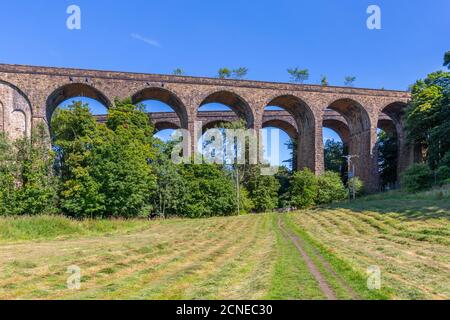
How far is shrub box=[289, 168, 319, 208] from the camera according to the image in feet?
124

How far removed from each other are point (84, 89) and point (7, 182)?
485 inches

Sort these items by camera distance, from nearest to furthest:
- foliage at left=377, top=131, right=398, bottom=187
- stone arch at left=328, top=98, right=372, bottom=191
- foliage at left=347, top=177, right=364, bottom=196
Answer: foliage at left=347, top=177, right=364, bottom=196
stone arch at left=328, top=98, right=372, bottom=191
foliage at left=377, top=131, right=398, bottom=187

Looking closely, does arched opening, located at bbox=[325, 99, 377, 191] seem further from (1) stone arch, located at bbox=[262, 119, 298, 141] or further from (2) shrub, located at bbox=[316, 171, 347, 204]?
(1) stone arch, located at bbox=[262, 119, 298, 141]

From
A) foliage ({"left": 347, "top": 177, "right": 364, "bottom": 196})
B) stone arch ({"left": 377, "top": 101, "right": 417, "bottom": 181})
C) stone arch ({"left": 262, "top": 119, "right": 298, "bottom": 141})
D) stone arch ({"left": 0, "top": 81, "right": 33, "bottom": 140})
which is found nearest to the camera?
stone arch ({"left": 0, "top": 81, "right": 33, "bottom": 140})

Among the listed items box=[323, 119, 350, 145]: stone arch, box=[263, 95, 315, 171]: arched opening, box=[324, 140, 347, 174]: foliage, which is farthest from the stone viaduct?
box=[324, 140, 347, 174]: foliage

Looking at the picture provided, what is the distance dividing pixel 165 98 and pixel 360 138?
74.0ft

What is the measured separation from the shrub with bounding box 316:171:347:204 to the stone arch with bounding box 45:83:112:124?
22007mm

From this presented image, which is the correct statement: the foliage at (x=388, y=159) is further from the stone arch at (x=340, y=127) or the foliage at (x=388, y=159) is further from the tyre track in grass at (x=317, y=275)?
the tyre track in grass at (x=317, y=275)

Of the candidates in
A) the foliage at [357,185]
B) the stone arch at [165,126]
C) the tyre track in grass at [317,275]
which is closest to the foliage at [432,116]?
the foliage at [357,185]

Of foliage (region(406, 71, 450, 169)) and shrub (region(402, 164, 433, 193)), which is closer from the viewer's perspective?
shrub (region(402, 164, 433, 193))

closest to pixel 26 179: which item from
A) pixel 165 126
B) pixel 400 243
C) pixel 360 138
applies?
pixel 165 126

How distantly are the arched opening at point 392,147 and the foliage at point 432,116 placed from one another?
125 inches

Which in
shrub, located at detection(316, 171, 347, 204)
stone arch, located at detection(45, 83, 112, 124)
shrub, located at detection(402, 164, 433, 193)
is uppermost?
stone arch, located at detection(45, 83, 112, 124)

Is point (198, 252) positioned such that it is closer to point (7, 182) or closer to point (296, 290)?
point (296, 290)
